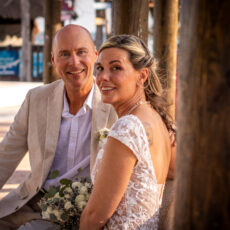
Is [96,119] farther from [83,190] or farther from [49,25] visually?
[49,25]

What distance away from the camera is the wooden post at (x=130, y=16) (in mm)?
3711

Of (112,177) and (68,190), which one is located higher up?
(112,177)

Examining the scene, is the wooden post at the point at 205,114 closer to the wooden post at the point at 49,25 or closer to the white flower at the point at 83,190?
the white flower at the point at 83,190

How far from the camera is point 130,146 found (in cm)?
186

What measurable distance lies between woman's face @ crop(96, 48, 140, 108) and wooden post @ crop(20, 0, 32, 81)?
20.6m

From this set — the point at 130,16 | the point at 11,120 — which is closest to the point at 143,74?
the point at 130,16

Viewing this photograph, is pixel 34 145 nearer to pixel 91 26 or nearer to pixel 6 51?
pixel 91 26

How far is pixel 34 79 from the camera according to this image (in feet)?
75.5

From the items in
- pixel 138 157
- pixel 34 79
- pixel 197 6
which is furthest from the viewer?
pixel 34 79

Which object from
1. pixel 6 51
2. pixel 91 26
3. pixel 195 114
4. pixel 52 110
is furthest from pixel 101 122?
pixel 6 51

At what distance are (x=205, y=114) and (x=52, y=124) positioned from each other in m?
2.15

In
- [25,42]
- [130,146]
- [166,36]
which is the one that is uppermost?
[166,36]

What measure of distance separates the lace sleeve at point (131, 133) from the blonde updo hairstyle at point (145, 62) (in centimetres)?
40

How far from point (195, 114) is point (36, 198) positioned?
2.27 meters
